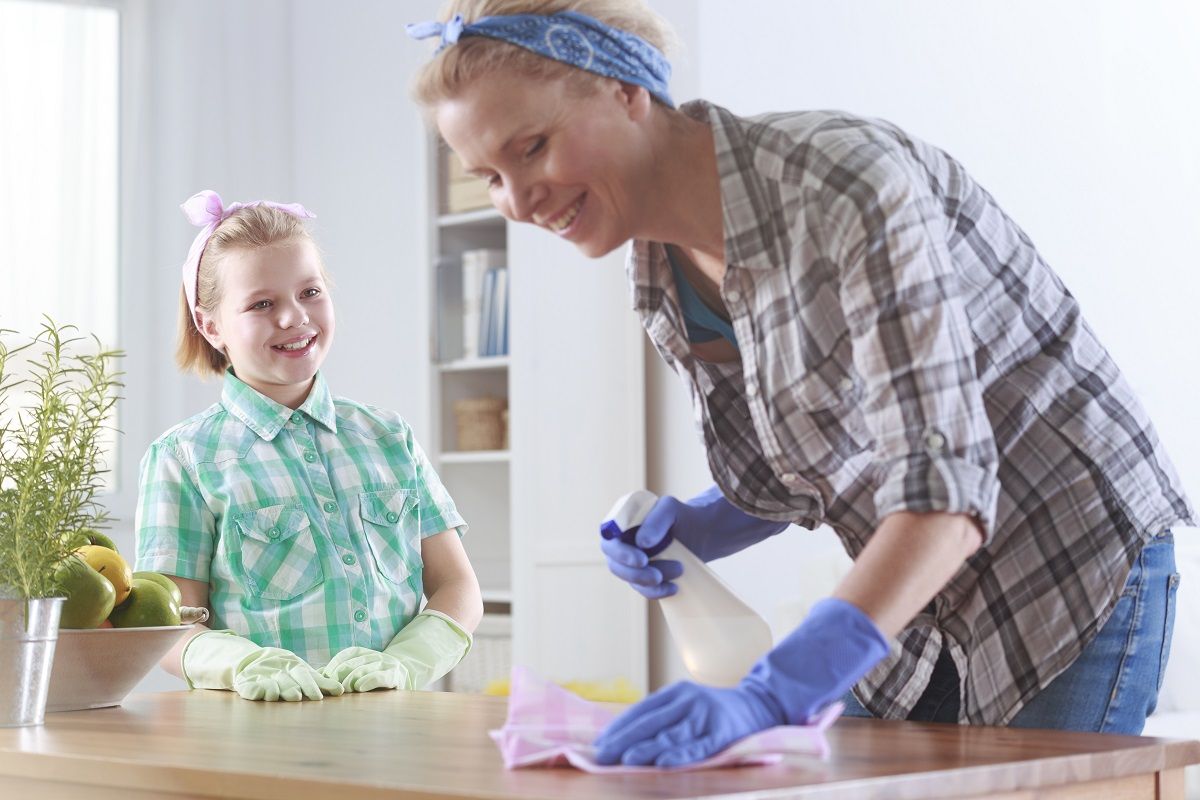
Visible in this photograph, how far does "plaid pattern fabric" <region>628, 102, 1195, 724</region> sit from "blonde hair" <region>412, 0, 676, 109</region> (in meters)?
0.12

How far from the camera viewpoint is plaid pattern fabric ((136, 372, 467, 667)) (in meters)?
1.75

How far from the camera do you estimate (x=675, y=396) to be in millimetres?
3902

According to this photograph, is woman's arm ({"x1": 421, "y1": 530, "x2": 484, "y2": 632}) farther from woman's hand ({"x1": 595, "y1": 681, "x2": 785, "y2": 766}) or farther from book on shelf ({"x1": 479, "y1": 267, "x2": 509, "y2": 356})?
book on shelf ({"x1": 479, "y1": 267, "x2": 509, "y2": 356})

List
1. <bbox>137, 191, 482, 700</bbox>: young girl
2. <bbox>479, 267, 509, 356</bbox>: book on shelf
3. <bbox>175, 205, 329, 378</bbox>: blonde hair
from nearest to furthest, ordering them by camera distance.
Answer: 1. <bbox>137, 191, 482, 700</bbox>: young girl
2. <bbox>175, 205, 329, 378</bbox>: blonde hair
3. <bbox>479, 267, 509, 356</bbox>: book on shelf

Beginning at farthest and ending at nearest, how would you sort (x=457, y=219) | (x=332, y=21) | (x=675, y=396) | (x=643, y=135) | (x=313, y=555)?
(x=332, y=21) → (x=457, y=219) → (x=675, y=396) → (x=313, y=555) → (x=643, y=135)

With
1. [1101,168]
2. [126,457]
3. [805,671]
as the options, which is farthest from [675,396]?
[805,671]

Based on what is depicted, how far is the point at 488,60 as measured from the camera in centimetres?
108

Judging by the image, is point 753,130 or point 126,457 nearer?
point 753,130

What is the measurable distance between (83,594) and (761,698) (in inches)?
27.0

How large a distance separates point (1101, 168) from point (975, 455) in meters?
2.76

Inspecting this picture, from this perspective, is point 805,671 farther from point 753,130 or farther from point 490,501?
point 490,501

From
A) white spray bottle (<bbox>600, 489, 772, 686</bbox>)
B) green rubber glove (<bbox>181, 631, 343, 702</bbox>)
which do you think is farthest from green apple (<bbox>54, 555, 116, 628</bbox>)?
white spray bottle (<bbox>600, 489, 772, 686</bbox>)

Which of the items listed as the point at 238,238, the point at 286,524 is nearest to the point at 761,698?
the point at 286,524

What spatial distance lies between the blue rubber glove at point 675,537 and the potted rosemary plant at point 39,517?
1.43 feet
